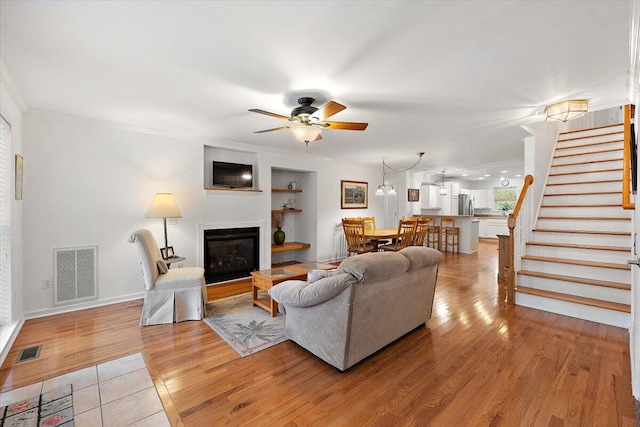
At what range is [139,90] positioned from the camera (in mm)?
2643

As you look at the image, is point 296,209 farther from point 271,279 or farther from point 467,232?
point 467,232

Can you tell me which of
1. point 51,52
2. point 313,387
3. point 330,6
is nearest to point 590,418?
point 313,387

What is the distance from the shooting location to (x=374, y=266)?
2068mm

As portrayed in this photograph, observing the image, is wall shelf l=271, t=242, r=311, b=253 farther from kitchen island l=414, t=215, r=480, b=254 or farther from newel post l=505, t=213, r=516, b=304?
kitchen island l=414, t=215, r=480, b=254

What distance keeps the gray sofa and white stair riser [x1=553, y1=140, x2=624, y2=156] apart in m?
4.20

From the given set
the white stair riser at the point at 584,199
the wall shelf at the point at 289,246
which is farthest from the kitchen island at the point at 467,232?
the wall shelf at the point at 289,246

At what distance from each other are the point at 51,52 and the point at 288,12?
70.6 inches

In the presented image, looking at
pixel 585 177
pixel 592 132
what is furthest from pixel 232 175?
pixel 592 132

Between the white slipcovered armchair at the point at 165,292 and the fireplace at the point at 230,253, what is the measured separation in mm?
1354

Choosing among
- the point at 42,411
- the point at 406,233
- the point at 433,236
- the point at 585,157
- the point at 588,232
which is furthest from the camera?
the point at 433,236

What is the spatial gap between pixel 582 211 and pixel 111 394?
5794 millimetres

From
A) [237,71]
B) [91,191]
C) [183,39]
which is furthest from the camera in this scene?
[91,191]

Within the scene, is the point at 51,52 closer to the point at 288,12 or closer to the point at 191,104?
the point at 191,104

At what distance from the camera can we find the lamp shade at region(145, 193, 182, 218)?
3.53 m
